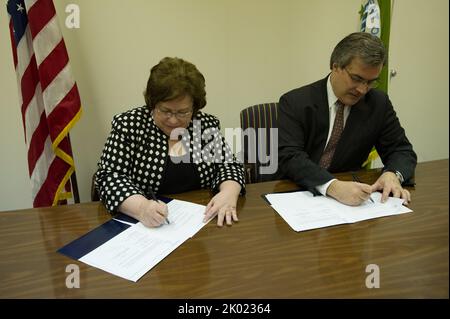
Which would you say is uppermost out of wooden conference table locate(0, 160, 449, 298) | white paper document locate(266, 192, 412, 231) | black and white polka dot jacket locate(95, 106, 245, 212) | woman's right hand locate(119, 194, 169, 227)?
black and white polka dot jacket locate(95, 106, 245, 212)

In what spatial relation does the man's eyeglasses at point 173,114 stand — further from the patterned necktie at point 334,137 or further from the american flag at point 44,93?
the american flag at point 44,93

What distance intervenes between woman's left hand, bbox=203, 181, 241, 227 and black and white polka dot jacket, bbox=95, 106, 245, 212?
0.29 feet

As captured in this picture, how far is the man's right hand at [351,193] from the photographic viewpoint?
1190 mm

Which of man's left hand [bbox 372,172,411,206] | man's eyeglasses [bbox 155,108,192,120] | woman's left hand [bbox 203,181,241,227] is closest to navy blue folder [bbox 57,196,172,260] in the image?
woman's left hand [bbox 203,181,241,227]

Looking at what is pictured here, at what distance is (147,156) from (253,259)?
69cm

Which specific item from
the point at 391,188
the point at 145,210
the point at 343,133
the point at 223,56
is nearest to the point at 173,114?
the point at 145,210

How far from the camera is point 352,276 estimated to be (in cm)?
84

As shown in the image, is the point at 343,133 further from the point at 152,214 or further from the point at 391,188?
the point at 152,214

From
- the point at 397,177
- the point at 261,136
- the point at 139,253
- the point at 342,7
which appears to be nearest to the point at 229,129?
the point at 261,136

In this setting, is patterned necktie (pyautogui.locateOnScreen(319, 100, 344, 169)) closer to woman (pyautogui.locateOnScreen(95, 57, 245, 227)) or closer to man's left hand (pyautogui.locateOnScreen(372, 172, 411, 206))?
man's left hand (pyautogui.locateOnScreen(372, 172, 411, 206))

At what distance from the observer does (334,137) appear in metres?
1.57

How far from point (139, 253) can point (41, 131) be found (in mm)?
1401

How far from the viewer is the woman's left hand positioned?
1.13 metres

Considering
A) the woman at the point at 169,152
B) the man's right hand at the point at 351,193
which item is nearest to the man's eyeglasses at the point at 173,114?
the woman at the point at 169,152
